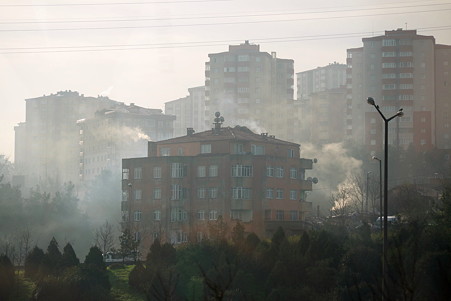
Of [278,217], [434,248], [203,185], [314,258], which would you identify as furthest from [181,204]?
[434,248]

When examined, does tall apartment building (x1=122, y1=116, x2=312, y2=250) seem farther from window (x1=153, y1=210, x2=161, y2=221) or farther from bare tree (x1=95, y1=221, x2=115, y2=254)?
bare tree (x1=95, y1=221, x2=115, y2=254)

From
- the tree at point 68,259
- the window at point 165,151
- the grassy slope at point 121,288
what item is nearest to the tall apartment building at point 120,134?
the window at point 165,151

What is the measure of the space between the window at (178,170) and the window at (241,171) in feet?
19.1

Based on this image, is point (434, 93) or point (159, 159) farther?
point (434, 93)

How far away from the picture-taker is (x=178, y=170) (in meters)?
103

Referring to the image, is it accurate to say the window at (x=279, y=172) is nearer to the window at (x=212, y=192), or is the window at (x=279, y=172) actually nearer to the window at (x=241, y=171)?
the window at (x=241, y=171)

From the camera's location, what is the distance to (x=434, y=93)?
168375mm

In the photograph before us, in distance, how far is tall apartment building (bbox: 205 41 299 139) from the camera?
18712 centimetres

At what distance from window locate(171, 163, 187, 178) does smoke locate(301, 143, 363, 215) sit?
1355 inches

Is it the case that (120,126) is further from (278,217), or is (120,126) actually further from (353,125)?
(278,217)

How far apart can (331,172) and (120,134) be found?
170ft

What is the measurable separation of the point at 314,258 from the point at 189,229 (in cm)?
4194

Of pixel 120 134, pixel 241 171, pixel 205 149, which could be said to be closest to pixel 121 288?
pixel 241 171

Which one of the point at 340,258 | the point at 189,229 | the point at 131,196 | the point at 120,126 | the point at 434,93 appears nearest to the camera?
the point at 340,258
